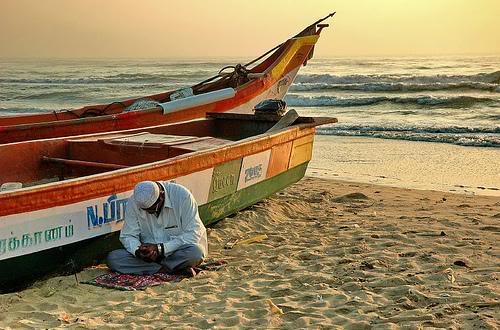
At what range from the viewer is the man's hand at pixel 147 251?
5621 millimetres

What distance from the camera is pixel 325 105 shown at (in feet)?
89.4

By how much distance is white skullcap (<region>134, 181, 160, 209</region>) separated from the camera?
548 centimetres

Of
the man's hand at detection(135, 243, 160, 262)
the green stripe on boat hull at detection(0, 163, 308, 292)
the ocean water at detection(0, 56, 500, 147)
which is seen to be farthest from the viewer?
the ocean water at detection(0, 56, 500, 147)

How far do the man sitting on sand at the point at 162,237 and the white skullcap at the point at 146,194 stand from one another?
0.08 metres

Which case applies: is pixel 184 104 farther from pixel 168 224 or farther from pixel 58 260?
pixel 58 260

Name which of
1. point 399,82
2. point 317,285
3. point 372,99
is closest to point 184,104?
point 317,285

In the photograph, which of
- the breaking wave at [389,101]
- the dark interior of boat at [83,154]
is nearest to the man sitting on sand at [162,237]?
the dark interior of boat at [83,154]

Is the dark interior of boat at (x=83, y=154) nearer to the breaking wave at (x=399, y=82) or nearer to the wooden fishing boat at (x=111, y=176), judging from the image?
the wooden fishing boat at (x=111, y=176)

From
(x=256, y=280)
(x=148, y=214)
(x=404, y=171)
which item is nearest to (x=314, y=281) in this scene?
(x=256, y=280)

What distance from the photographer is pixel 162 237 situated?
19.1ft

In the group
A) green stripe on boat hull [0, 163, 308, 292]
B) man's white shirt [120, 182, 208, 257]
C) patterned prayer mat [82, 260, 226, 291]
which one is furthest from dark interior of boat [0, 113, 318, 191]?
patterned prayer mat [82, 260, 226, 291]

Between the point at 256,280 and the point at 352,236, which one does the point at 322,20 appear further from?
the point at 256,280

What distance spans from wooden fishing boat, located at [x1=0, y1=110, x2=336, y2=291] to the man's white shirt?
0.75 feet

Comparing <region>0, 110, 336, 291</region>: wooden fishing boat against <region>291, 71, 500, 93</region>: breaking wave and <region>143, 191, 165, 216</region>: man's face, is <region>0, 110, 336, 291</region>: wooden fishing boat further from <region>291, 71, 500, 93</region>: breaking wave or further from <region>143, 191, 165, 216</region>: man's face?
<region>291, 71, 500, 93</region>: breaking wave
